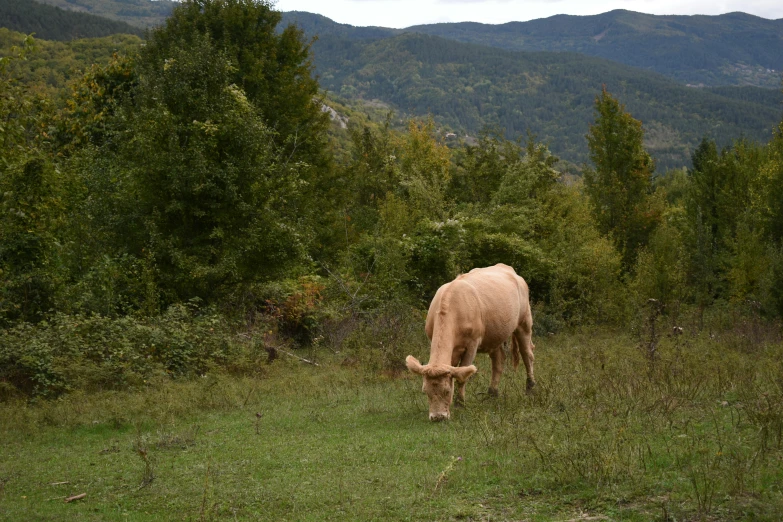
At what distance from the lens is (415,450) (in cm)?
959

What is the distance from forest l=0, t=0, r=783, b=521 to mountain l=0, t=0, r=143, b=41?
418ft

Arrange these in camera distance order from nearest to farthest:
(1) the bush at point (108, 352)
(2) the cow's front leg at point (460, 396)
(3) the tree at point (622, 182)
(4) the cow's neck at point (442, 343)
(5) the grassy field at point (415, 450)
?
1. (5) the grassy field at point (415, 450)
2. (4) the cow's neck at point (442, 343)
3. (2) the cow's front leg at point (460, 396)
4. (1) the bush at point (108, 352)
5. (3) the tree at point (622, 182)

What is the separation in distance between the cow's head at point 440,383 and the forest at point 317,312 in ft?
1.09

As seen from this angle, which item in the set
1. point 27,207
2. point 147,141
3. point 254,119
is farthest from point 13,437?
point 254,119

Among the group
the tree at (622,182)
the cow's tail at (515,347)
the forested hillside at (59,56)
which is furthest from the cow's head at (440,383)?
the forested hillside at (59,56)

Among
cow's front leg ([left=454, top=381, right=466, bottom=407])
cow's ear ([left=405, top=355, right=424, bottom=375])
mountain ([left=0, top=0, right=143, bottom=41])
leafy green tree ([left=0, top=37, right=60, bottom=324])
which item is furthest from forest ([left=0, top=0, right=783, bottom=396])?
mountain ([left=0, top=0, right=143, bottom=41])

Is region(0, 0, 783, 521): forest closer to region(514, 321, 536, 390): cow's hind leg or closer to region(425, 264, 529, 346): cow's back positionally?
region(514, 321, 536, 390): cow's hind leg

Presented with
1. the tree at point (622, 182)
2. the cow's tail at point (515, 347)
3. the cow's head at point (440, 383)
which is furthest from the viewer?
the tree at point (622, 182)

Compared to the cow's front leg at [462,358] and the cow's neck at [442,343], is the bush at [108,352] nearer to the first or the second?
the cow's front leg at [462,358]

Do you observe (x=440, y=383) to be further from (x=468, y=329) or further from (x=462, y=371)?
(x=468, y=329)

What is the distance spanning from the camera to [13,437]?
40.5 ft

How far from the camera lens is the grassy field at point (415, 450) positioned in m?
7.22

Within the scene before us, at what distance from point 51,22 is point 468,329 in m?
171

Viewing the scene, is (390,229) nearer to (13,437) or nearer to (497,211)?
(497,211)
